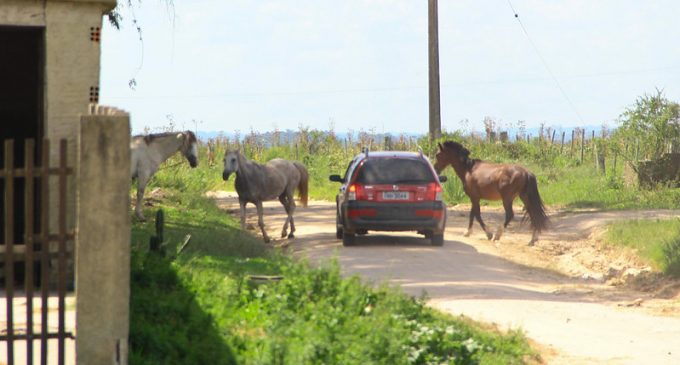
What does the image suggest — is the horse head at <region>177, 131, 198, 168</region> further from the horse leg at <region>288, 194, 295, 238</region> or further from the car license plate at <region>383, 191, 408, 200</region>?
the car license plate at <region>383, 191, 408, 200</region>

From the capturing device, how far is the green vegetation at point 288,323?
10.2 meters

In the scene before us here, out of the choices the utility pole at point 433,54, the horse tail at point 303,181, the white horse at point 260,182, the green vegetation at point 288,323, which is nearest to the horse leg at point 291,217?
the white horse at point 260,182

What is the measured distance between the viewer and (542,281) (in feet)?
59.6

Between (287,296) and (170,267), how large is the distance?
153 cm

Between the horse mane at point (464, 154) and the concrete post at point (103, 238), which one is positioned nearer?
the concrete post at point (103, 238)

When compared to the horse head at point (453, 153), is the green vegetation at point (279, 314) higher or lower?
lower

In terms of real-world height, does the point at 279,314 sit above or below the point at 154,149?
below

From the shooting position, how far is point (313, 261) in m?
18.2

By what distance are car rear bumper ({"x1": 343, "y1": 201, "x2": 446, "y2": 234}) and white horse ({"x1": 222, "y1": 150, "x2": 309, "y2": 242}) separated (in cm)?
190

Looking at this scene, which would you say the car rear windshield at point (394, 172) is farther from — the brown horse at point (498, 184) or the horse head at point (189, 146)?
the horse head at point (189, 146)

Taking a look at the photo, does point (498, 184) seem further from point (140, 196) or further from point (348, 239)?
point (140, 196)

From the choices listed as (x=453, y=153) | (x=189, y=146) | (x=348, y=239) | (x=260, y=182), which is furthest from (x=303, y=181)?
(x=348, y=239)

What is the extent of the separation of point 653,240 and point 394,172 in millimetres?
4507

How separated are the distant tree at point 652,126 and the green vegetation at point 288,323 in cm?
2004
